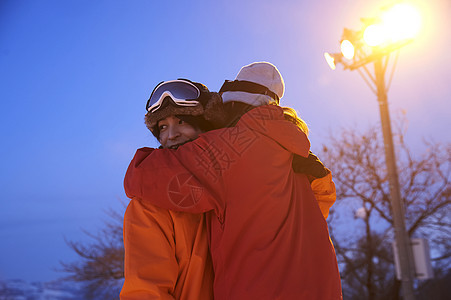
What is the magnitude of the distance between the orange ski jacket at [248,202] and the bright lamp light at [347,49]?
5783mm

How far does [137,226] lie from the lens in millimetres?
1532

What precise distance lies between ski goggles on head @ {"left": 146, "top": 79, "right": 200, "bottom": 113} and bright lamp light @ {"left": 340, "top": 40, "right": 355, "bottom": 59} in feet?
18.4

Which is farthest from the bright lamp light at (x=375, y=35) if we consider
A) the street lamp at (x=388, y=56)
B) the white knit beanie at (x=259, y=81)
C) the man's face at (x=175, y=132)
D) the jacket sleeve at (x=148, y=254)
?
the jacket sleeve at (x=148, y=254)

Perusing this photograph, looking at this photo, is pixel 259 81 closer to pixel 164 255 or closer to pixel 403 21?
pixel 164 255

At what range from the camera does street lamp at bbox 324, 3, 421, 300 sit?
546 centimetres

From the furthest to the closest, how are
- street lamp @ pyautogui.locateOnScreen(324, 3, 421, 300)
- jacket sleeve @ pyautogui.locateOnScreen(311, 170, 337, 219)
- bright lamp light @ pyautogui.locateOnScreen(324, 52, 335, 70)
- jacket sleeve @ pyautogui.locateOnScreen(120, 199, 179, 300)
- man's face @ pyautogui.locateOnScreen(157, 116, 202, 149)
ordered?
bright lamp light @ pyautogui.locateOnScreen(324, 52, 335, 70) < street lamp @ pyautogui.locateOnScreen(324, 3, 421, 300) < jacket sleeve @ pyautogui.locateOnScreen(311, 170, 337, 219) < man's face @ pyautogui.locateOnScreen(157, 116, 202, 149) < jacket sleeve @ pyautogui.locateOnScreen(120, 199, 179, 300)

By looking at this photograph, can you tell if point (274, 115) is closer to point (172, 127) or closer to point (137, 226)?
point (172, 127)

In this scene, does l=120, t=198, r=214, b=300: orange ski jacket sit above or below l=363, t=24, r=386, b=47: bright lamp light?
below

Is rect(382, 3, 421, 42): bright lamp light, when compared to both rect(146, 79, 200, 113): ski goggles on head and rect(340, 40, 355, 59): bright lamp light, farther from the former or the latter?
rect(146, 79, 200, 113): ski goggles on head

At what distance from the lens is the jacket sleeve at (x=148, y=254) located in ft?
4.68

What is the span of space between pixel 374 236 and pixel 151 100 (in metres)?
11.3

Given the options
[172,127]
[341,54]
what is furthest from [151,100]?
[341,54]

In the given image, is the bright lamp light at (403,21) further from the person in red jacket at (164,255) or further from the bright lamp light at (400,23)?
the person in red jacket at (164,255)

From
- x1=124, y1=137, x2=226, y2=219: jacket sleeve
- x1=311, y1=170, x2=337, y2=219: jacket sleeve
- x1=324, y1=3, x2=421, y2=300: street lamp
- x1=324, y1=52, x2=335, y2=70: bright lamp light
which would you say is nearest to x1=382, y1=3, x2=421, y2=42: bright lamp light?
x1=324, y1=3, x2=421, y2=300: street lamp
